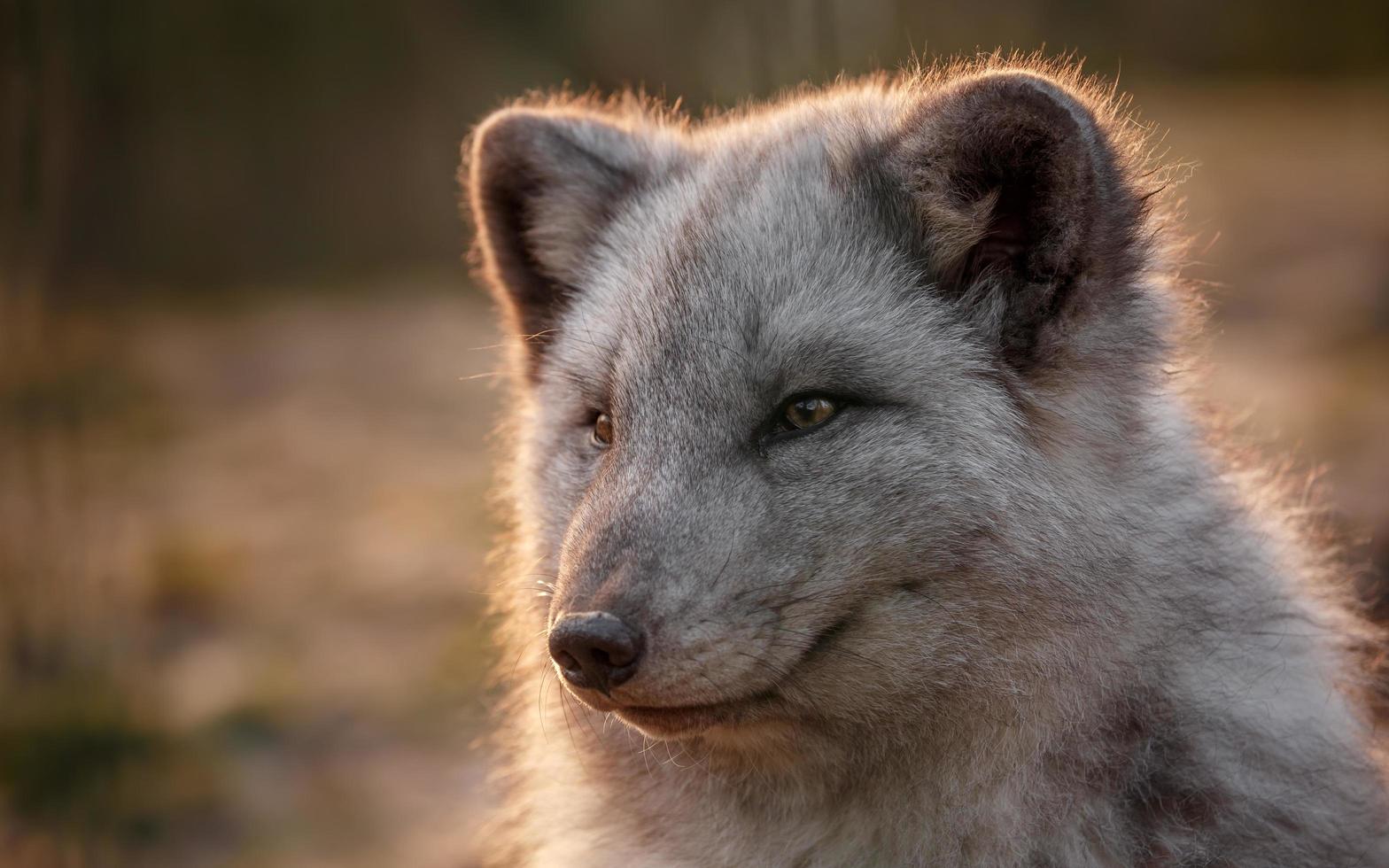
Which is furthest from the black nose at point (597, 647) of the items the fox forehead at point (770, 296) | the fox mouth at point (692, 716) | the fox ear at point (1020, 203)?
the fox ear at point (1020, 203)

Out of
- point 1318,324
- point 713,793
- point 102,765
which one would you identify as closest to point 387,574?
point 102,765

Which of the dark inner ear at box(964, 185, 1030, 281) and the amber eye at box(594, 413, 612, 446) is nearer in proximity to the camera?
the dark inner ear at box(964, 185, 1030, 281)

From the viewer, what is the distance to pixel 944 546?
3.02 metres

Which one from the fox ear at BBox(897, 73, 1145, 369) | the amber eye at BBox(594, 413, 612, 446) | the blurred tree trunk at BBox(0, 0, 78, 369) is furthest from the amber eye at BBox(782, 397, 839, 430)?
the blurred tree trunk at BBox(0, 0, 78, 369)

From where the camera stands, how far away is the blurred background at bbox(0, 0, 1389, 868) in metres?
6.78

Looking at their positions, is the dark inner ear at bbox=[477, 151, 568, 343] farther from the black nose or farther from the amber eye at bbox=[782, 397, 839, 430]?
the black nose

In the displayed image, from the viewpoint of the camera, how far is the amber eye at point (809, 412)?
10.4 feet

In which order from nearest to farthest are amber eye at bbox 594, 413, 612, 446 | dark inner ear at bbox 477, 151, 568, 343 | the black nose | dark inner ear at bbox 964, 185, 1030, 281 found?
the black nose
dark inner ear at bbox 964, 185, 1030, 281
amber eye at bbox 594, 413, 612, 446
dark inner ear at bbox 477, 151, 568, 343

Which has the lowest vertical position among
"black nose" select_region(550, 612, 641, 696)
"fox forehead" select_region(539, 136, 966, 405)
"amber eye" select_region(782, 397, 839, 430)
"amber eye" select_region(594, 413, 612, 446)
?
"black nose" select_region(550, 612, 641, 696)

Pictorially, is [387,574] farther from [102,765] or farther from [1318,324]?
[1318,324]

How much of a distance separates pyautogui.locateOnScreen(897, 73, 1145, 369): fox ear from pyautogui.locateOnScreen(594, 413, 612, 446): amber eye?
927 millimetres

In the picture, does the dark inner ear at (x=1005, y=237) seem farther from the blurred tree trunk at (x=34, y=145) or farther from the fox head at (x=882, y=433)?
the blurred tree trunk at (x=34, y=145)

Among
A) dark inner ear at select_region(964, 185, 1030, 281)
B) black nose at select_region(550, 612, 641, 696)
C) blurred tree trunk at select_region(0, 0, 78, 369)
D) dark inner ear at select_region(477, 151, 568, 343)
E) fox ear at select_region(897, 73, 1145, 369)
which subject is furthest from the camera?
blurred tree trunk at select_region(0, 0, 78, 369)

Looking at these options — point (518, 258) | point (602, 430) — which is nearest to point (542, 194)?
point (518, 258)
